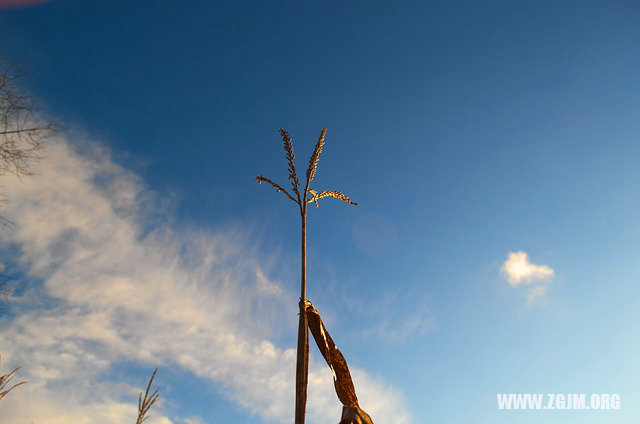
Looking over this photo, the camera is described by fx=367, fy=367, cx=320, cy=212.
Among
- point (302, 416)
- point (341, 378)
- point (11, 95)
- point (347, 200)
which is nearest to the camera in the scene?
point (302, 416)

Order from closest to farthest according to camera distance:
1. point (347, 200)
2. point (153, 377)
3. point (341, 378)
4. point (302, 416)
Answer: point (302, 416), point (341, 378), point (153, 377), point (347, 200)

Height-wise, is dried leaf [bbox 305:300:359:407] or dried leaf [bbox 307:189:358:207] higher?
dried leaf [bbox 307:189:358:207]

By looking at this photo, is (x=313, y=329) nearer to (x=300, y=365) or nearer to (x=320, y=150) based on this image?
(x=300, y=365)

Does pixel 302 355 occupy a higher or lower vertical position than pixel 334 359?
lower

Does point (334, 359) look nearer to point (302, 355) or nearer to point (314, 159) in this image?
point (302, 355)

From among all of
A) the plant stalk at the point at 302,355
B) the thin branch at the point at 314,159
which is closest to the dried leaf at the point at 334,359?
the plant stalk at the point at 302,355

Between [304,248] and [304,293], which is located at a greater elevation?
[304,248]

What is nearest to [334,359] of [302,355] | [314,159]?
[302,355]

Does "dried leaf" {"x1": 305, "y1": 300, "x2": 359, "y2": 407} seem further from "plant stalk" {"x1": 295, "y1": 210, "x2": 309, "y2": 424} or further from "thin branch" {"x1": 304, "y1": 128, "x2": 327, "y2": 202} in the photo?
"thin branch" {"x1": 304, "y1": 128, "x2": 327, "y2": 202}

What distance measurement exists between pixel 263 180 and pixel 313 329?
1941 mm

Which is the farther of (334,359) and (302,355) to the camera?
(334,359)

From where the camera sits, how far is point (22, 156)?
8.68 meters

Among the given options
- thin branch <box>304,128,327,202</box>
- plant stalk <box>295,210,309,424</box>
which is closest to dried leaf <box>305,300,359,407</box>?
plant stalk <box>295,210,309,424</box>

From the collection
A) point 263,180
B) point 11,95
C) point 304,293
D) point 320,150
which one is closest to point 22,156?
point 11,95
